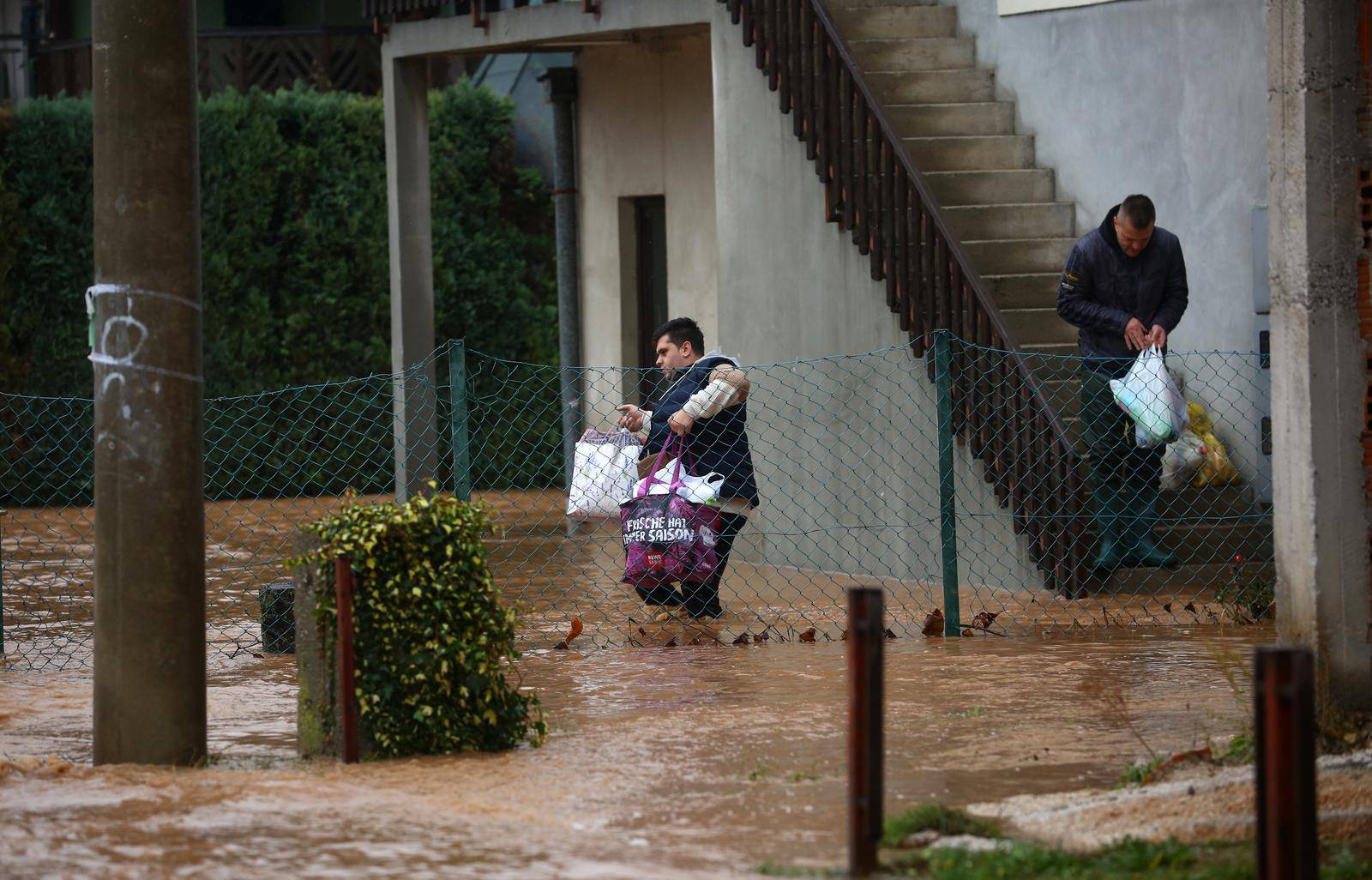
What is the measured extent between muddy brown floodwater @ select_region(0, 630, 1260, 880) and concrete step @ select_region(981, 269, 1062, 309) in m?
3.53

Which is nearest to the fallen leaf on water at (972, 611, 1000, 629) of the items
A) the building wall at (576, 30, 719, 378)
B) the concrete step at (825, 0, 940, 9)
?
the concrete step at (825, 0, 940, 9)

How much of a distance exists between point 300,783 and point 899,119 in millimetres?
8274

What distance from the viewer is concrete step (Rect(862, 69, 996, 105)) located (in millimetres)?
13820

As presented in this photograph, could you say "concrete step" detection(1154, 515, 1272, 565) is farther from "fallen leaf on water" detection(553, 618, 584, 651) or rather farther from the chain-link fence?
"fallen leaf on water" detection(553, 618, 584, 651)

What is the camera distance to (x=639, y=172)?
1688 cm

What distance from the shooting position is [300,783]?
21.4ft

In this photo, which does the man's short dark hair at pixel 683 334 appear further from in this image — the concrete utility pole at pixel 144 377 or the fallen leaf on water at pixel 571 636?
the concrete utility pole at pixel 144 377

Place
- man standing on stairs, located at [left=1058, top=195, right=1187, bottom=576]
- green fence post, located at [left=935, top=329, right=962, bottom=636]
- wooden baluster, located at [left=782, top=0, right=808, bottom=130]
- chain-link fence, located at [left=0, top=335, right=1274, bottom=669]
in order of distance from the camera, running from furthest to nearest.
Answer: wooden baluster, located at [left=782, top=0, right=808, bottom=130] < man standing on stairs, located at [left=1058, top=195, right=1187, bottom=576] < chain-link fence, located at [left=0, top=335, right=1274, bottom=669] < green fence post, located at [left=935, top=329, right=962, bottom=636]

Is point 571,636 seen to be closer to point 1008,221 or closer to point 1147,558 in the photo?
point 1147,558

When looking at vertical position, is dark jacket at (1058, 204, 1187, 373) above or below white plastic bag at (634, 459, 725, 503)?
above

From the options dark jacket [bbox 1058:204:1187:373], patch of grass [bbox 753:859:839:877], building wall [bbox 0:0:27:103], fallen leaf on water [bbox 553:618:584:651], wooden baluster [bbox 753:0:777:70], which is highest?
building wall [bbox 0:0:27:103]

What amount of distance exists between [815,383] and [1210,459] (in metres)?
2.53

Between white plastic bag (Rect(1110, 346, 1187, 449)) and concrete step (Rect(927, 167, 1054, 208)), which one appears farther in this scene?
concrete step (Rect(927, 167, 1054, 208))

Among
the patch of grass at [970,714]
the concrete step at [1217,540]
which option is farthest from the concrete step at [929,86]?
the patch of grass at [970,714]
